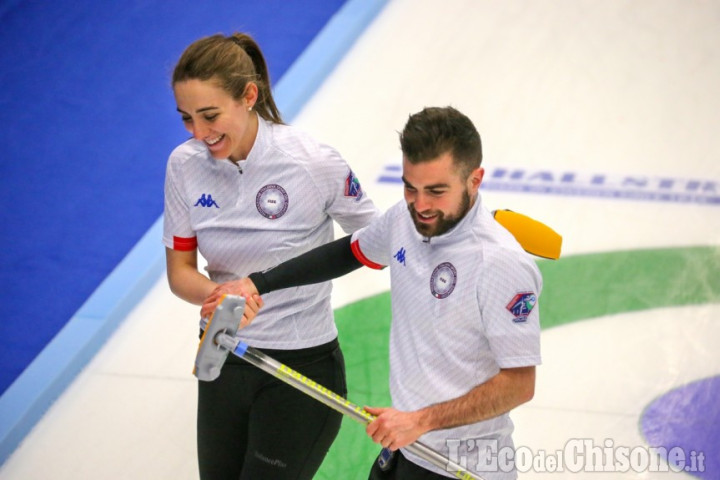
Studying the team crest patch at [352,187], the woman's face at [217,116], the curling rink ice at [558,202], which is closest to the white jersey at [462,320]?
the team crest patch at [352,187]

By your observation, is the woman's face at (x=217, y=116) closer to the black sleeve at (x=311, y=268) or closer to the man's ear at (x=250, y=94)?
the man's ear at (x=250, y=94)

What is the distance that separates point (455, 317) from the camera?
225 cm

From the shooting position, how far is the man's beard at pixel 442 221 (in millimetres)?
2248

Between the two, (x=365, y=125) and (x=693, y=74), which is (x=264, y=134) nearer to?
(x=365, y=125)

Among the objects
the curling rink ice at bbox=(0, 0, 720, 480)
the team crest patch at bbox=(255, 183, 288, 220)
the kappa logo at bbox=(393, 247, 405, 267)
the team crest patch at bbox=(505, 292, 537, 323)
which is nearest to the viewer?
the team crest patch at bbox=(505, 292, 537, 323)

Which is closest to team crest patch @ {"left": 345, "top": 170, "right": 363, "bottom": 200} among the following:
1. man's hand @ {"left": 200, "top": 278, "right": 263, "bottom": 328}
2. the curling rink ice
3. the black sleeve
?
the black sleeve

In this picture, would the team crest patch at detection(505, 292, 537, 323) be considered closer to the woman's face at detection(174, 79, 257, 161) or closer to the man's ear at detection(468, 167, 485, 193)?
the man's ear at detection(468, 167, 485, 193)

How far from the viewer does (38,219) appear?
503cm

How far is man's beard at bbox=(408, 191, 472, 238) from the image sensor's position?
2.25 metres

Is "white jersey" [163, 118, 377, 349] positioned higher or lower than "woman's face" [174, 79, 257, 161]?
lower

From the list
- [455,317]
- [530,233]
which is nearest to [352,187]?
[530,233]

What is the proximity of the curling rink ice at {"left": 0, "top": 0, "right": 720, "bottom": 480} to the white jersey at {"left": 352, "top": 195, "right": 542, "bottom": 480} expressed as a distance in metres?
1.27

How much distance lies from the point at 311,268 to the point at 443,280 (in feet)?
1.52

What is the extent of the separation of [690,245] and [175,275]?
8.31ft
